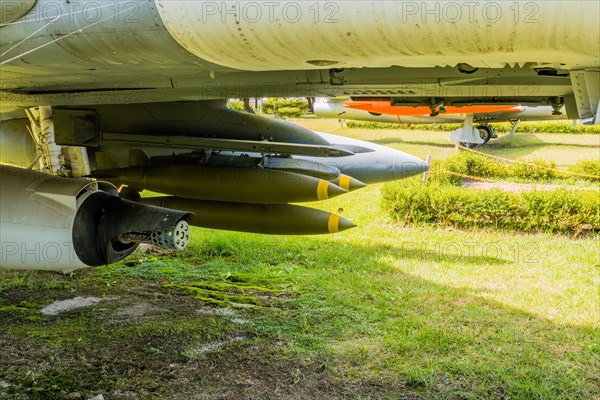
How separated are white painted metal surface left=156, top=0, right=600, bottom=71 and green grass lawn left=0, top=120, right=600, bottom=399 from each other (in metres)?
2.38

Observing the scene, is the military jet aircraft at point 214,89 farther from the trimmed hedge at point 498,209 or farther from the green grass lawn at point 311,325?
the trimmed hedge at point 498,209

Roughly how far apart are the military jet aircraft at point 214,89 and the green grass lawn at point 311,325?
0.81 m

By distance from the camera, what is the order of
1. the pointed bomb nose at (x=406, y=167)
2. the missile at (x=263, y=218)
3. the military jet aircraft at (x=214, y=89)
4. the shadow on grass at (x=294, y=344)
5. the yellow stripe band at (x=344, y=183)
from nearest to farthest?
the military jet aircraft at (x=214, y=89), the shadow on grass at (x=294, y=344), the missile at (x=263, y=218), the yellow stripe band at (x=344, y=183), the pointed bomb nose at (x=406, y=167)

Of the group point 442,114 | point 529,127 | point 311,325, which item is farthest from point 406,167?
point 529,127

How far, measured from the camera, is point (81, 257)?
3721mm

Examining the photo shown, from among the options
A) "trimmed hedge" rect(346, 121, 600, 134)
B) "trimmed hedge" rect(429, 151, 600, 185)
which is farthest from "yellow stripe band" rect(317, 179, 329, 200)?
"trimmed hedge" rect(346, 121, 600, 134)

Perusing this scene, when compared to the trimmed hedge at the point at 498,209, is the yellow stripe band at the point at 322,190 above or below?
above

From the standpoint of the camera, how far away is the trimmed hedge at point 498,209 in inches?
342

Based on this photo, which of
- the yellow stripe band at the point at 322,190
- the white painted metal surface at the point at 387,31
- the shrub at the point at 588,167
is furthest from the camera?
the shrub at the point at 588,167

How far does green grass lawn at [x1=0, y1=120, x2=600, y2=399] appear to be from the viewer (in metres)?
3.83

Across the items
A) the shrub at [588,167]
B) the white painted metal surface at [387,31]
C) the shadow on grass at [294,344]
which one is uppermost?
the white painted metal surface at [387,31]

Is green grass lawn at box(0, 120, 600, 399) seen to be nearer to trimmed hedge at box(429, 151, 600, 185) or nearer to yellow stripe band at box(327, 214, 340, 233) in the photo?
yellow stripe band at box(327, 214, 340, 233)

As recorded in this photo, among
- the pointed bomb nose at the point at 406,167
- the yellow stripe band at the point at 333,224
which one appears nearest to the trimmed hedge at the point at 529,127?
the pointed bomb nose at the point at 406,167

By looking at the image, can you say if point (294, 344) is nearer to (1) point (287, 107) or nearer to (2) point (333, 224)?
(2) point (333, 224)
